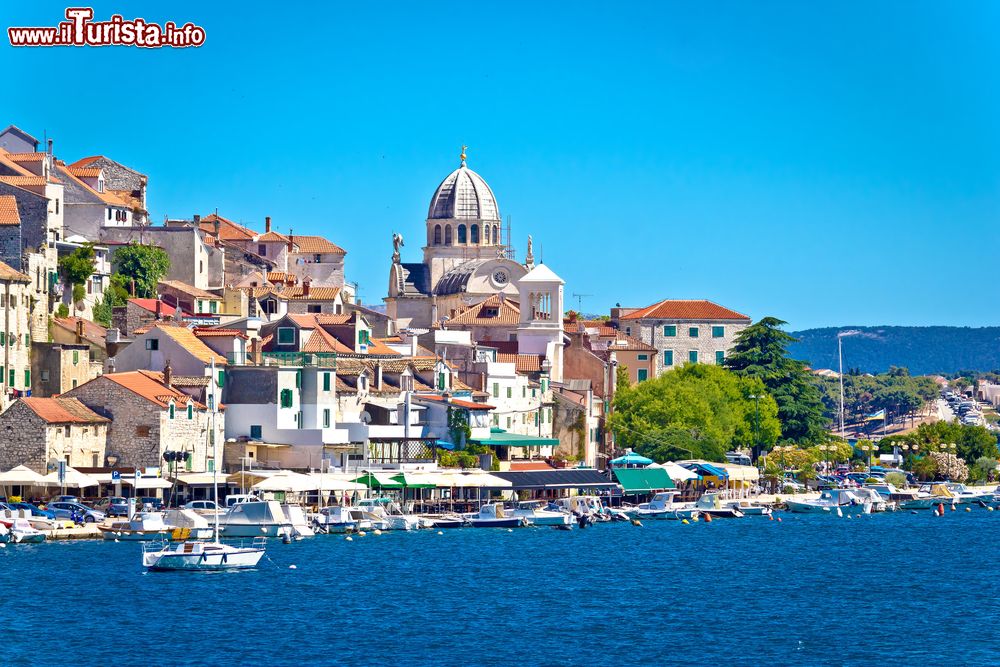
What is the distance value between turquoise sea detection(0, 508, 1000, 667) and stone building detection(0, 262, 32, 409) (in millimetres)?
16827

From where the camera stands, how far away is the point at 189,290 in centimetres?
12131

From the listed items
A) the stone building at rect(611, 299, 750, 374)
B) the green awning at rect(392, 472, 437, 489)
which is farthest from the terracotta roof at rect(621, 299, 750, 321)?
the green awning at rect(392, 472, 437, 489)

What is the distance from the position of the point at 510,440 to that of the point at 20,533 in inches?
1369

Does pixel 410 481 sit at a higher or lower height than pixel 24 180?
lower

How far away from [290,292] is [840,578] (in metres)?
60.1

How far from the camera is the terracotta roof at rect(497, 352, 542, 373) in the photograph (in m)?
128

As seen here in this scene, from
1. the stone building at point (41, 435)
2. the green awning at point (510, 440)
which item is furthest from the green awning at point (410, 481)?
the stone building at point (41, 435)

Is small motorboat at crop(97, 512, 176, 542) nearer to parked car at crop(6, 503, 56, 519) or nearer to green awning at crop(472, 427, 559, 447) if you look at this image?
parked car at crop(6, 503, 56, 519)

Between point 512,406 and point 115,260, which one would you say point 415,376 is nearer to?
point 512,406

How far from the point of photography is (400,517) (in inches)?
3735

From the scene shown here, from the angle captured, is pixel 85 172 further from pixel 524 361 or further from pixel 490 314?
pixel 524 361

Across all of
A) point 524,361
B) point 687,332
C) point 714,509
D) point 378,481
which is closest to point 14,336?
point 378,481

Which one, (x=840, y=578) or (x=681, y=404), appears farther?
(x=681, y=404)

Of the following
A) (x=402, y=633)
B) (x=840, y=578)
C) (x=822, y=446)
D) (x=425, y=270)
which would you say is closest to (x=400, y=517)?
(x=840, y=578)
